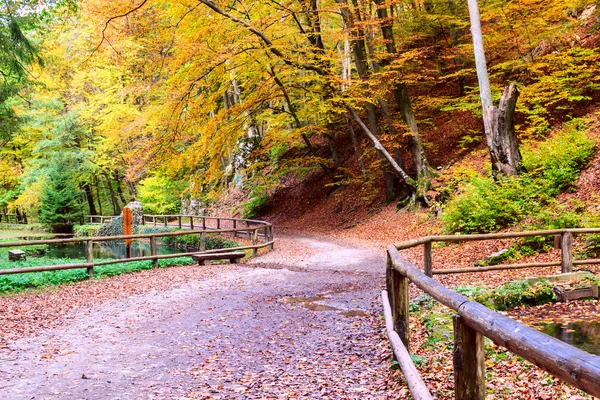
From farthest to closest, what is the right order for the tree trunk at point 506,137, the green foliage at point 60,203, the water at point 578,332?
the green foliage at point 60,203
the tree trunk at point 506,137
the water at point 578,332

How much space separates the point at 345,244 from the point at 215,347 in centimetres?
1066

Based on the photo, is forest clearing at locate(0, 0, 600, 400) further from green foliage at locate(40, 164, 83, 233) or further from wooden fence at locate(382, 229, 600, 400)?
green foliage at locate(40, 164, 83, 233)

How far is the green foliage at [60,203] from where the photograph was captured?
32.5 metres

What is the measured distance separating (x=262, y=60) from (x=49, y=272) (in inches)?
418

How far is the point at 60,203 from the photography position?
33.5 metres

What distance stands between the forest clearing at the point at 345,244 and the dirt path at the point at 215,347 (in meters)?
0.04

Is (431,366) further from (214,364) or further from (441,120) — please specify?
(441,120)

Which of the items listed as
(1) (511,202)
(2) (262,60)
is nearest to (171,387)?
(1) (511,202)

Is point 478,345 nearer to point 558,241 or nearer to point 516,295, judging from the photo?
point 516,295

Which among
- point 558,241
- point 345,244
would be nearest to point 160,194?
point 345,244

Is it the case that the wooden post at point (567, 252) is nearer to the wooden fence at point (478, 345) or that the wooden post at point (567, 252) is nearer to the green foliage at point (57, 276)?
the wooden fence at point (478, 345)

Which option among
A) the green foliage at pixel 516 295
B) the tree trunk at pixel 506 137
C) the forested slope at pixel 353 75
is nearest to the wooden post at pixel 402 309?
the green foliage at pixel 516 295

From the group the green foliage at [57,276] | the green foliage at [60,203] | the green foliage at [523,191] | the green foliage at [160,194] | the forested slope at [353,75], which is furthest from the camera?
the green foliage at [160,194]

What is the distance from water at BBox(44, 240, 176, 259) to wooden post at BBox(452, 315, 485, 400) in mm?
22148
